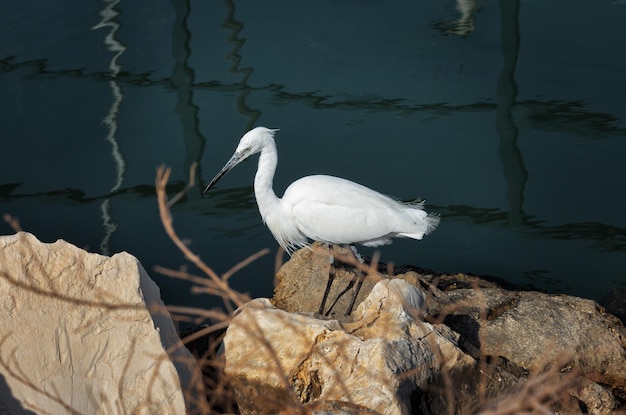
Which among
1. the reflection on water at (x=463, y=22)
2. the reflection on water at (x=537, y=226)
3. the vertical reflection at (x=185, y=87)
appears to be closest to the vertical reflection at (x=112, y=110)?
the vertical reflection at (x=185, y=87)

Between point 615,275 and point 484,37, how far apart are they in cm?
282

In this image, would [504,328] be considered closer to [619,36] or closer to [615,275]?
A: [615,275]

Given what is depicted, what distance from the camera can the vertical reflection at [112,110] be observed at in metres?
5.66

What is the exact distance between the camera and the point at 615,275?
5.12 m

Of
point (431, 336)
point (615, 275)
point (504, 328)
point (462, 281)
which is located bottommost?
point (615, 275)

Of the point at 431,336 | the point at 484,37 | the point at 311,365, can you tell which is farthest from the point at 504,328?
the point at 484,37

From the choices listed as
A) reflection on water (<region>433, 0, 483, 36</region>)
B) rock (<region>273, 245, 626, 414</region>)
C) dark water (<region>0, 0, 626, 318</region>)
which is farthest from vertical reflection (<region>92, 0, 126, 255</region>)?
reflection on water (<region>433, 0, 483, 36</region>)

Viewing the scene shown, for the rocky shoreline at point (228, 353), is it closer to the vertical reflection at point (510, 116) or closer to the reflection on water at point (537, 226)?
the reflection on water at point (537, 226)

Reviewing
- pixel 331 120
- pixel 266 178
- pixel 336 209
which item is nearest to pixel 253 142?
pixel 266 178

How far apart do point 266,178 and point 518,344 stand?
162 centimetres

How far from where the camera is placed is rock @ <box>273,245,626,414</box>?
10.3 feet

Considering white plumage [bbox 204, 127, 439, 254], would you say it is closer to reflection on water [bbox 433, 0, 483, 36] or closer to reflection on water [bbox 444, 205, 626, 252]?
reflection on water [bbox 444, 205, 626, 252]

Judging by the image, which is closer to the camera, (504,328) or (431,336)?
(431,336)

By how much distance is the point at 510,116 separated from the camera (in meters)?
6.37
